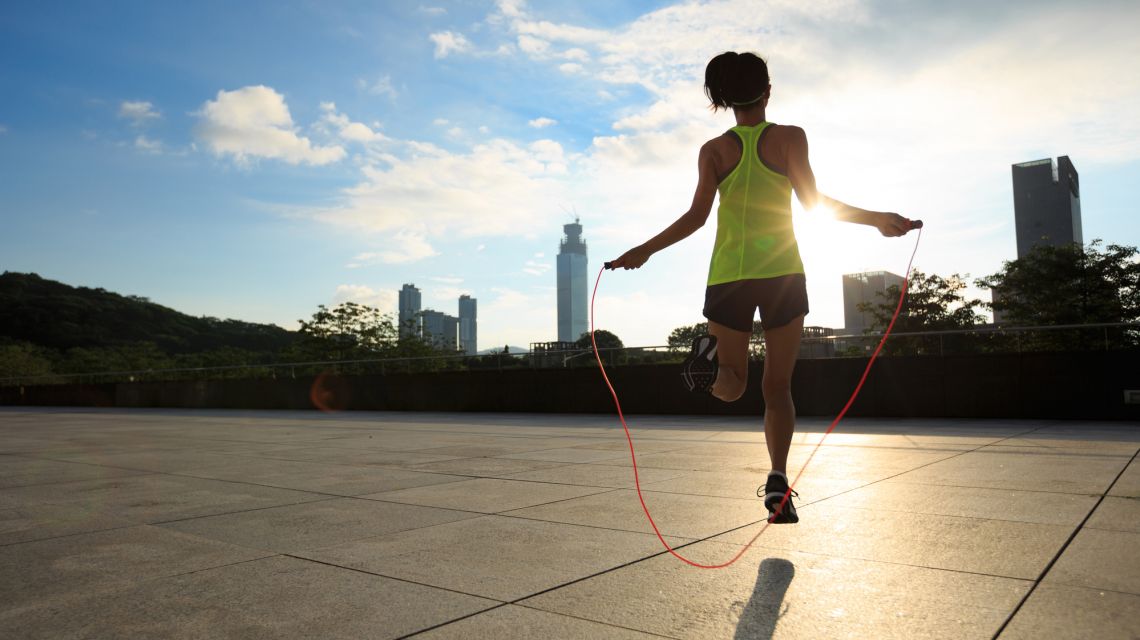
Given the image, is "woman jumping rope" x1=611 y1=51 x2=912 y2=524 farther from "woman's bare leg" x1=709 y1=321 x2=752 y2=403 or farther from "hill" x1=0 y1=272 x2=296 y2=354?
"hill" x1=0 y1=272 x2=296 y2=354

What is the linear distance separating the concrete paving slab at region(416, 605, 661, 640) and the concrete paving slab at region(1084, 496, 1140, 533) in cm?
252

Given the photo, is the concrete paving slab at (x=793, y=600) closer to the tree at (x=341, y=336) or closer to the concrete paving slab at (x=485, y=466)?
the concrete paving slab at (x=485, y=466)

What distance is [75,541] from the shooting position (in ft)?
11.3

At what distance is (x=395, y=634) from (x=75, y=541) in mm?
2249

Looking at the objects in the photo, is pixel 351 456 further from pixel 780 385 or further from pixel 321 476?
pixel 780 385

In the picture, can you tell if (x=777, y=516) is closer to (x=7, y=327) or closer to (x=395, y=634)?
(x=395, y=634)

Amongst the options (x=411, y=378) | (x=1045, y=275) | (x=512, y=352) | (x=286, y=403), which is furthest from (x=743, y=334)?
(x=1045, y=275)

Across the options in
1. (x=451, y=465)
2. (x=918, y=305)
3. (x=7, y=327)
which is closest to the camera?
(x=451, y=465)

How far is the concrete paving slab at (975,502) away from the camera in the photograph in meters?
3.64

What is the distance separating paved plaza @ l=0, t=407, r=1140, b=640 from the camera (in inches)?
87.0

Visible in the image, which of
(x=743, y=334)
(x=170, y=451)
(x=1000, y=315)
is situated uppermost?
(x=1000, y=315)

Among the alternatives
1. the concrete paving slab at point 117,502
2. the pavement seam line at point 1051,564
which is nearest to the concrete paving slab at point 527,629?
the pavement seam line at point 1051,564

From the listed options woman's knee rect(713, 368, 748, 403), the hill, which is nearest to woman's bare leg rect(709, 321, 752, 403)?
woman's knee rect(713, 368, 748, 403)

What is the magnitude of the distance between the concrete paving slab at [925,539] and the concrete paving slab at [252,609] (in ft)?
4.89
